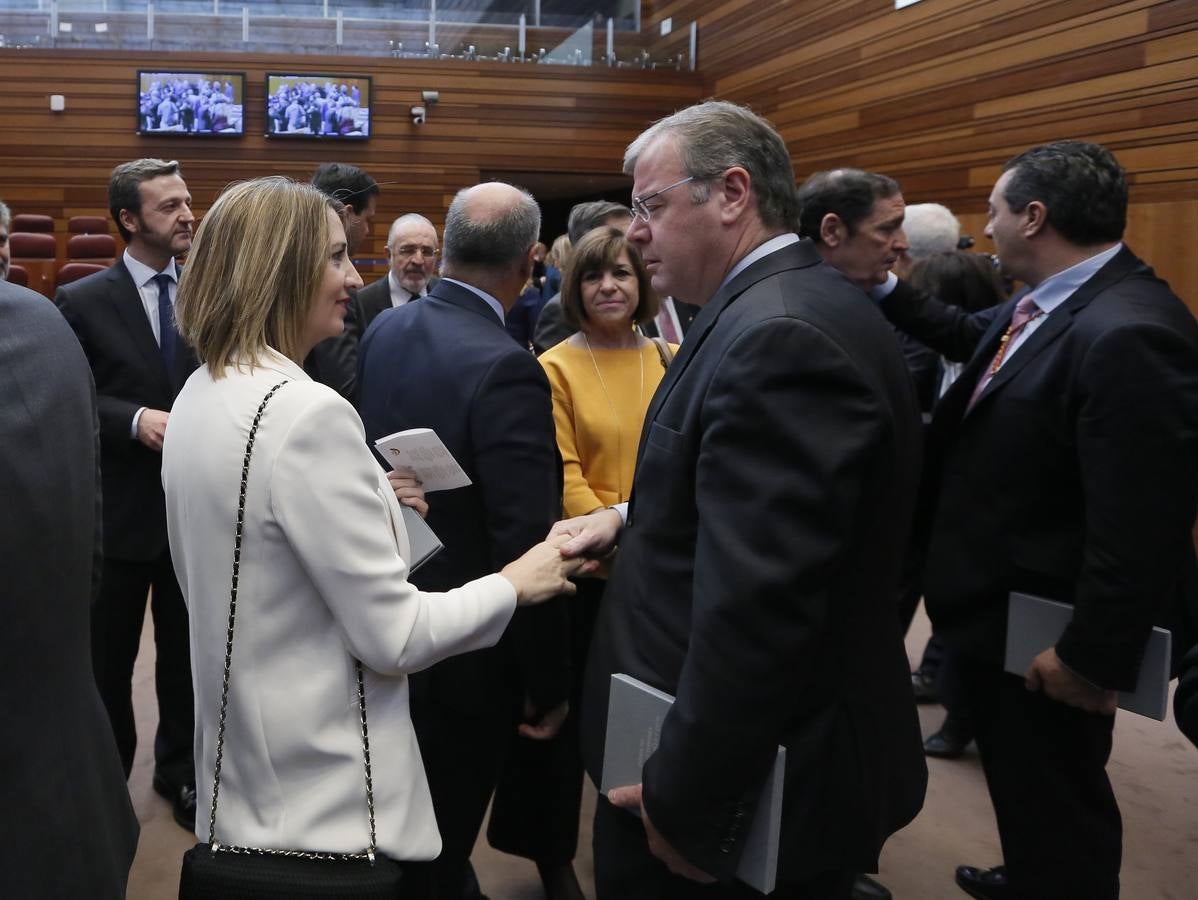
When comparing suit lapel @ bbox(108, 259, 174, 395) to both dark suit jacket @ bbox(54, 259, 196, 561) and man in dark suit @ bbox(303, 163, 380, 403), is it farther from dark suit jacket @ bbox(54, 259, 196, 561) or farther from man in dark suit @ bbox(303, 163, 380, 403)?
man in dark suit @ bbox(303, 163, 380, 403)

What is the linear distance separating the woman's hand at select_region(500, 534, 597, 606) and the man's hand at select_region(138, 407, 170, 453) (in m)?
1.39

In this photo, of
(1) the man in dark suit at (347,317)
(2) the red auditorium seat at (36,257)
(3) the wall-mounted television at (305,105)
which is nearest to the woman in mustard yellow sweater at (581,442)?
(1) the man in dark suit at (347,317)

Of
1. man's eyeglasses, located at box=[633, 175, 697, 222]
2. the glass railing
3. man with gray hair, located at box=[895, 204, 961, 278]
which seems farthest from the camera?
the glass railing

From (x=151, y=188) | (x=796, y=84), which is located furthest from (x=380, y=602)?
(x=796, y=84)

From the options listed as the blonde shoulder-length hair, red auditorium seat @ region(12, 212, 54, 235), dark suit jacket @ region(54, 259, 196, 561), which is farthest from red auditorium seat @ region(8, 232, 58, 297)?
→ the blonde shoulder-length hair

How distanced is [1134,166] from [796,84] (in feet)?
13.4

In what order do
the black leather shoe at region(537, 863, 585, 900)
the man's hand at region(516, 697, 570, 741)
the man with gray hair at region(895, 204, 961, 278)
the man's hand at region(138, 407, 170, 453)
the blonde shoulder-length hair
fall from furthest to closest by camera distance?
1. the man with gray hair at region(895, 204, 961, 278)
2. the man's hand at region(138, 407, 170, 453)
3. the black leather shoe at region(537, 863, 585, 900)
4. the man's hand at region(516, 697, 570, 741)
5. the blonde shoulder-length hair

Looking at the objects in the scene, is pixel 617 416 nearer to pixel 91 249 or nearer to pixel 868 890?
pixel 868 890

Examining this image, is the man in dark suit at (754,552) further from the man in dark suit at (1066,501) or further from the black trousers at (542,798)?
the black trousers at (542,798)

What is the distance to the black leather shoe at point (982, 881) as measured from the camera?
2.52m

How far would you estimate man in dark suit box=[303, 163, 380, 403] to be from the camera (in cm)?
298

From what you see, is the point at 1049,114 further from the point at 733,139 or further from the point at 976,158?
the point at 733,139

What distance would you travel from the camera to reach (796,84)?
945cm

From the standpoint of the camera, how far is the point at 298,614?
1.28 metres
